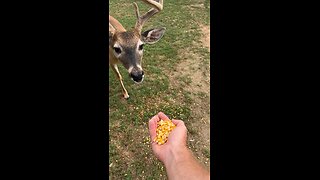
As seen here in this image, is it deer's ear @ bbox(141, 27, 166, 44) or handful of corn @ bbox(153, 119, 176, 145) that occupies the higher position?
handful of corn @ bbox(153, 119, 176, 145)

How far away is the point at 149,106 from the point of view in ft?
18.5

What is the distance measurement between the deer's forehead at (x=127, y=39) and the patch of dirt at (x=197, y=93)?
1.79 m

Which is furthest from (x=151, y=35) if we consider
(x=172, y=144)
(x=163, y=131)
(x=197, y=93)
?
(x=172, y=144)

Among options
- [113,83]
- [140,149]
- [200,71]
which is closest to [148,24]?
[200,71]

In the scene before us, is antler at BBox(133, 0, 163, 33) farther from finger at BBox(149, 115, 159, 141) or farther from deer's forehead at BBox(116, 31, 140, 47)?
finger at BBox(149, 115, 159, 141)

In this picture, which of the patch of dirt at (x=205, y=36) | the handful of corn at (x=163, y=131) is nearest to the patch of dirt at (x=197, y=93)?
the patch of dirt at (x=205, y=36)

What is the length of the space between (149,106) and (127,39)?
5.03ft

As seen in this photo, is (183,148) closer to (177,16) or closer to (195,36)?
(195,36)

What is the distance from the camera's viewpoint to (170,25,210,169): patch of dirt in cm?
502

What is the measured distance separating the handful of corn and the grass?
5.19 ft

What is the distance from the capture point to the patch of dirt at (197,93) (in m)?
5.02

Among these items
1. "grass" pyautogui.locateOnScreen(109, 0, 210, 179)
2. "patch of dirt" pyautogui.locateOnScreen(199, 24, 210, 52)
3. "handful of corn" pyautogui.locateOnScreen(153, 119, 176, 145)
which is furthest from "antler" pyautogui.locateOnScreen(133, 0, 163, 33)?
"patch of dirt" pyautogui.locateOnScreen(199, 24, 210, 52)

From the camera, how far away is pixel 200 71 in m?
6.88

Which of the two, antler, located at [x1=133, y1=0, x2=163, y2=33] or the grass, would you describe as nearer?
the grass
